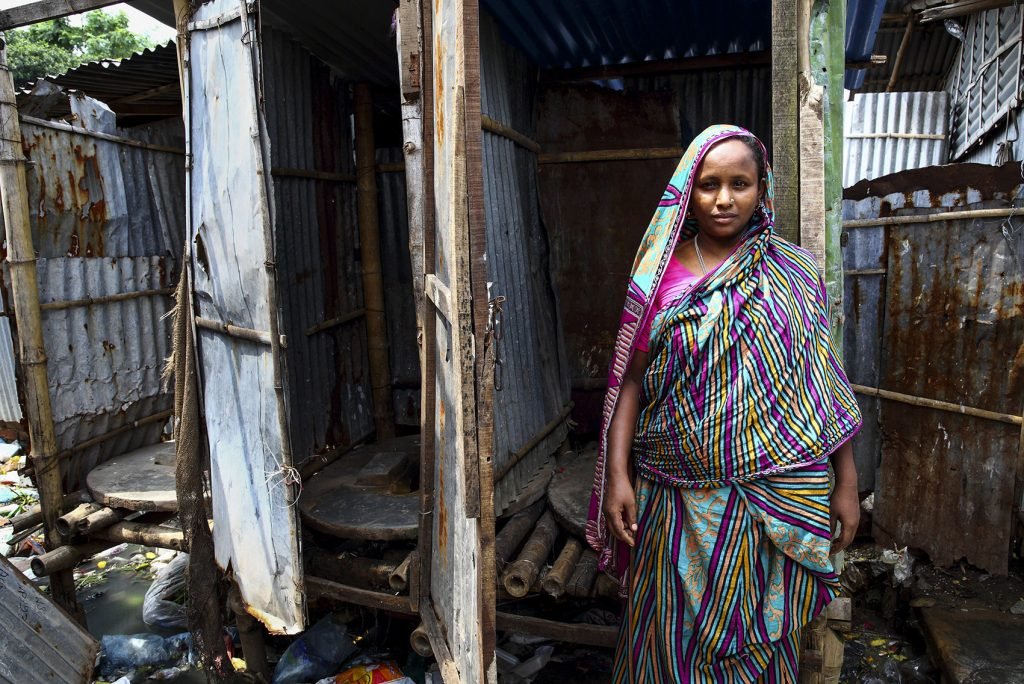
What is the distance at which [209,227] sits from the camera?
302 cm

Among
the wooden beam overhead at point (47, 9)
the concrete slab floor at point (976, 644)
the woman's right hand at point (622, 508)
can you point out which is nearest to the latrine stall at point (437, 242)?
the woman's right hand at point (622, 508)

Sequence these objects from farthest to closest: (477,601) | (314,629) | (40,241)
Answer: (40,241), (314,629), (477,601)

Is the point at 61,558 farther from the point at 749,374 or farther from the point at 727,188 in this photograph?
the point at 727,188

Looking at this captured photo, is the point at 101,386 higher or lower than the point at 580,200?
lower

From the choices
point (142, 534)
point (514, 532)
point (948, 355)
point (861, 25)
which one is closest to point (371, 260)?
point (142, 534)

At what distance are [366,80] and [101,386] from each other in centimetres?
256

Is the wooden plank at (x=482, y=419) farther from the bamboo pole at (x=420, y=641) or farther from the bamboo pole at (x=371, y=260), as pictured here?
the bamboo pole at (x=371, y=260)

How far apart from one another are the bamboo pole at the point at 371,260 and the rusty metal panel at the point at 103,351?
1.36 meters

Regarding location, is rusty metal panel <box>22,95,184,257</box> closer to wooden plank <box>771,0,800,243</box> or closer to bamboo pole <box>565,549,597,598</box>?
bamboo pole <box>565,549,597,598</box>

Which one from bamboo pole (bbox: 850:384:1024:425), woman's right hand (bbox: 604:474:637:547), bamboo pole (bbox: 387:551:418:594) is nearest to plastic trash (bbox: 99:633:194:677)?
bamboo pole (bbox: 387:551:418:594)

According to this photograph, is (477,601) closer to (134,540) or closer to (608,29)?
(134,540)

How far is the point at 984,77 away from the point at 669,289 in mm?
6349

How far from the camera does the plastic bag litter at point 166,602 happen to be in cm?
427

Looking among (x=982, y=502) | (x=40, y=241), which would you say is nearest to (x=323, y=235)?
(x=40, y=241)
